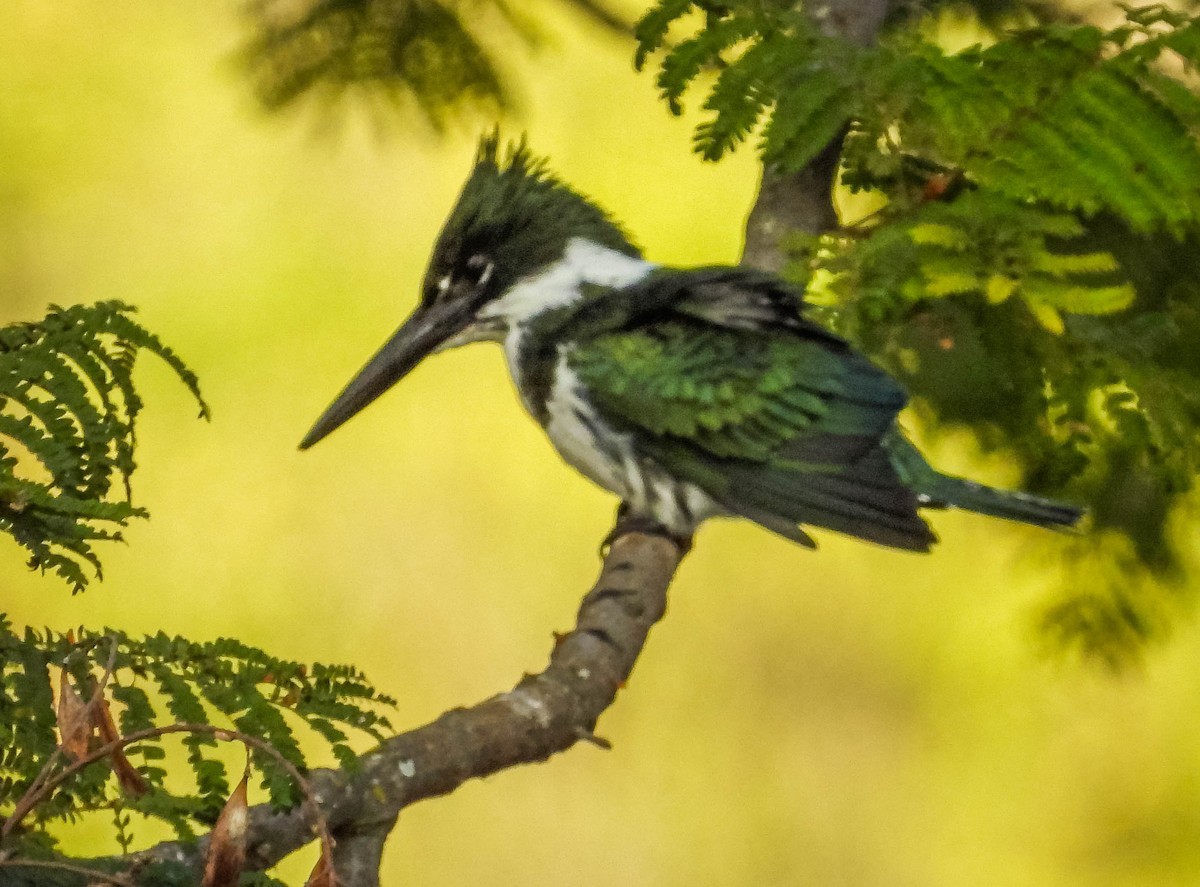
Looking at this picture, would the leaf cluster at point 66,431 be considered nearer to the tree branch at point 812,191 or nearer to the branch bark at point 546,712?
the branch bark at point 546,712

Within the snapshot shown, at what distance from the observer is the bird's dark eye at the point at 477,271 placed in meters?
1.88

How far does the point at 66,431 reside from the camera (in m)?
1.07

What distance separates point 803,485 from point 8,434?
35.7 inches

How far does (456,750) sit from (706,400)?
65cm

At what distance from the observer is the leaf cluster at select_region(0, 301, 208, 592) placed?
931mm

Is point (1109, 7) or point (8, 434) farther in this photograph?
point (1109, 7)

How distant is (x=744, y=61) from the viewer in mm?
1692

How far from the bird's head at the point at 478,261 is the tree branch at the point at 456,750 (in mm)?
437

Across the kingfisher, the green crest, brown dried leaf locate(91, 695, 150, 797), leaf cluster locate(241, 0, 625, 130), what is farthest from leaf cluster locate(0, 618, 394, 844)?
leaf cluster locate(241, 0, 625, 130)

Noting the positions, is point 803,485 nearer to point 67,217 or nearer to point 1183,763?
point 1183,763

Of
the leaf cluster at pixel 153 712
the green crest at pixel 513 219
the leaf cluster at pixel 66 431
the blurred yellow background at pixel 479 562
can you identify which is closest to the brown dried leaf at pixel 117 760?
the leaf cluster at pixel 153 712

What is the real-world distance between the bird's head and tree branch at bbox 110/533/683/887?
437 mm

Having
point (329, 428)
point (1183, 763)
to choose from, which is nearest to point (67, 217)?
point (329, 428)

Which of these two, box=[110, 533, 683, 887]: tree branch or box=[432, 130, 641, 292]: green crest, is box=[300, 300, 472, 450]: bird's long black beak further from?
box=[110, 533, 683, 887]: tree branch
